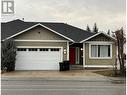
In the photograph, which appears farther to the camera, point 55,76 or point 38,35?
point 38,35

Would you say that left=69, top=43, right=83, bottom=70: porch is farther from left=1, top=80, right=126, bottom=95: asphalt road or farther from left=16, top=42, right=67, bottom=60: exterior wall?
left=1, top=80, right=126, bottom=95: asphalt road

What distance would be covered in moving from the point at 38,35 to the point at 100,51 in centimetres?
651

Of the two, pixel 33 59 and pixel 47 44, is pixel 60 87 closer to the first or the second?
Result: pixel 33 59

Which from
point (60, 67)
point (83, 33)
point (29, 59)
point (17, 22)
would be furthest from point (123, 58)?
point (17, 22)

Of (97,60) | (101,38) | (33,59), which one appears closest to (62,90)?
(33,59)

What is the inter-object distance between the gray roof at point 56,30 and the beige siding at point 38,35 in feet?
7.44

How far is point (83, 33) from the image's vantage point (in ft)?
132

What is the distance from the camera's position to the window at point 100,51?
35.8 m

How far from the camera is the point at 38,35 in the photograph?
113 ft

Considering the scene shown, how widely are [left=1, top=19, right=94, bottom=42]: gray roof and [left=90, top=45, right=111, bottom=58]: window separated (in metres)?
2.01

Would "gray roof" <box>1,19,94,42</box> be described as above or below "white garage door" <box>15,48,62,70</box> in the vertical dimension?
above

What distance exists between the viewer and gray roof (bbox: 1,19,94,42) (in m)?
37.6

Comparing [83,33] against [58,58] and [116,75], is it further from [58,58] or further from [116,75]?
[116,75]

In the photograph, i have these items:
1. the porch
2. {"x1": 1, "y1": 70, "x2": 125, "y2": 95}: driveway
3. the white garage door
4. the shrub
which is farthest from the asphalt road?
the porch
